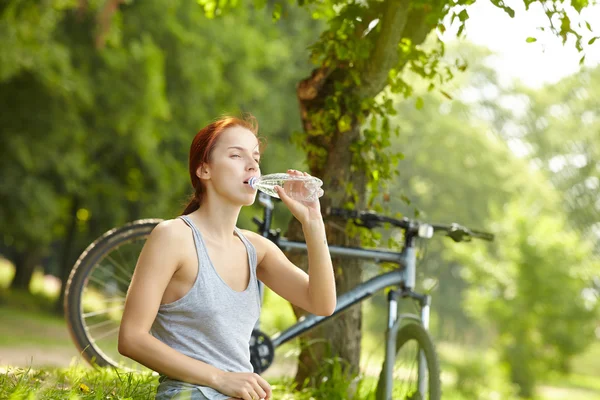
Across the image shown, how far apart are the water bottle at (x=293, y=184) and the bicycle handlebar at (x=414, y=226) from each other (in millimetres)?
1692

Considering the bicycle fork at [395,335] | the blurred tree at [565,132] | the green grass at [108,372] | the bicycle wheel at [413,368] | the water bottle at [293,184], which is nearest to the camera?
the water bottle at [293,184]

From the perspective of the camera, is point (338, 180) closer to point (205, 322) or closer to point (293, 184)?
point (293, 184)

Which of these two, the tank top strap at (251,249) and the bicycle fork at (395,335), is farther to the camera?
the bicycle fork at (395,335)

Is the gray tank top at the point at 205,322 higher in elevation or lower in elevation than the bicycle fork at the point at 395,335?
lower

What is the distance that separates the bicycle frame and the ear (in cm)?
166

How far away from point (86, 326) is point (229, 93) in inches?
620

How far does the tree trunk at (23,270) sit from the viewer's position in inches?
882

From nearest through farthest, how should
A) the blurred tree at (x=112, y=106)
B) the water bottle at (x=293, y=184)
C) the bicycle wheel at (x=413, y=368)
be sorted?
the water bottle at (x=293, y=184)
the bicycle wheel at (x=413, y=368)
the blurred tree at (x=112, y=106)

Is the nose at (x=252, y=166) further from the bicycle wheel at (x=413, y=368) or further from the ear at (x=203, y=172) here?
the bicycle wheel at (x=413, y=368)

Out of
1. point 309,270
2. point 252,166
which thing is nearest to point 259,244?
point 309,270

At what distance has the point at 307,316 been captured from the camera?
471 centimetres

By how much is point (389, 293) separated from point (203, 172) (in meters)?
1.73

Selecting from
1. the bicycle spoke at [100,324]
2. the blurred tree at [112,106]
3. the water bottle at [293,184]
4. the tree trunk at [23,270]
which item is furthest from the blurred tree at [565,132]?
the water bottle at [293,184]

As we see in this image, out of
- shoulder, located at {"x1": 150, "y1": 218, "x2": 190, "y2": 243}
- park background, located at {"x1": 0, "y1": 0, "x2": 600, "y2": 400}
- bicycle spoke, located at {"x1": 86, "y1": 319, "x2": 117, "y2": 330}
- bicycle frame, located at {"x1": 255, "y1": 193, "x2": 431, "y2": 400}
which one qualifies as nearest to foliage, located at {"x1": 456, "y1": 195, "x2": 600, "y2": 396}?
park background, located at {"x1": 0, "y1": 0, "x2": 600, "y2": 400}
